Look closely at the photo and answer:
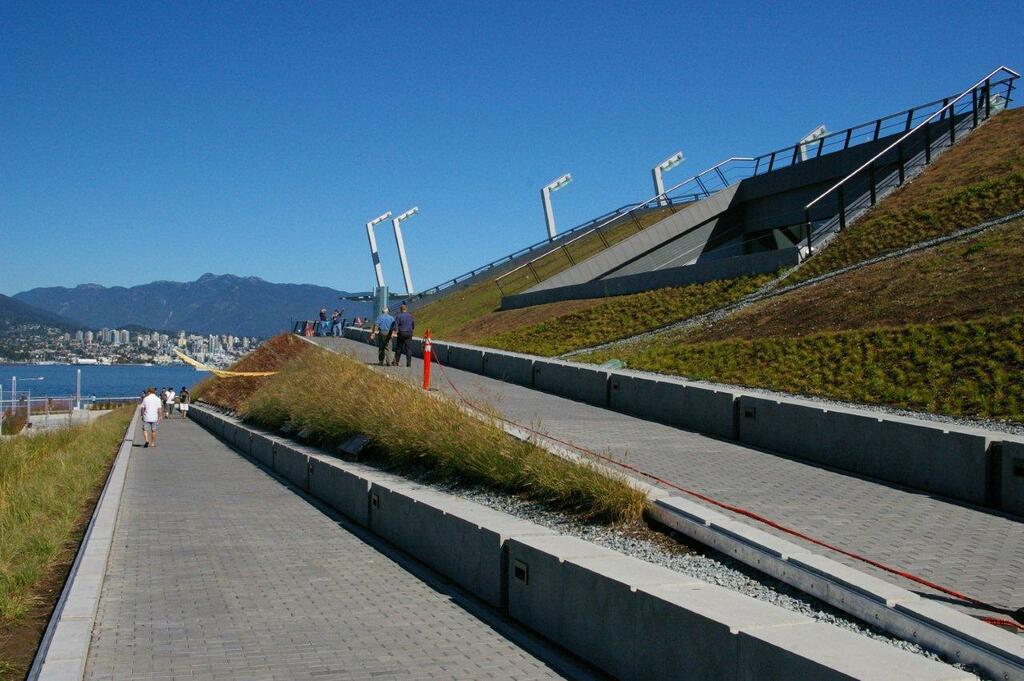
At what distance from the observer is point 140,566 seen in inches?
368

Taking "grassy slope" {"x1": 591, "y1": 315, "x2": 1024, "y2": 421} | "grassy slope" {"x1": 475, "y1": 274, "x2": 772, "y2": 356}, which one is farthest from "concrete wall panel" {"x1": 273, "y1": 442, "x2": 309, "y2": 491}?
"grassy slope" {"x1": 475, "y1": 274, "x2": 772, "y2": 356}

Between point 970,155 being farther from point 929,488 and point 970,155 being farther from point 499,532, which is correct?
point 499,532

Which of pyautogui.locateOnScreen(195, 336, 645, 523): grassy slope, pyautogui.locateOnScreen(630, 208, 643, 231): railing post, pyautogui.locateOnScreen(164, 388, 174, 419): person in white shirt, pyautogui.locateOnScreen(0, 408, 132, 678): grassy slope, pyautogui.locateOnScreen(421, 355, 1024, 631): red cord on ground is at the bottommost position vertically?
pyautogui.locateOnScreen(164, 388, 174, 419): person in white shirt

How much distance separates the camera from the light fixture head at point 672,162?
225 feet

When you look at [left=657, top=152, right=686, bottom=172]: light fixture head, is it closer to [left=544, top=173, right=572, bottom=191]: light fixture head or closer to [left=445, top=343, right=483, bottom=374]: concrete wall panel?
[left=544, top=173, right=572, bottom=191]: light fixture head

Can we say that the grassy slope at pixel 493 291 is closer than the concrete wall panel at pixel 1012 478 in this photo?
No

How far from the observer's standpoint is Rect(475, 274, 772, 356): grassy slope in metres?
28.8

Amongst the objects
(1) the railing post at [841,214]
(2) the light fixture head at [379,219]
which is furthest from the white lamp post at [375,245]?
(1) the railing post at [841,214]

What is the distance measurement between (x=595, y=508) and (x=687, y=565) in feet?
5.37

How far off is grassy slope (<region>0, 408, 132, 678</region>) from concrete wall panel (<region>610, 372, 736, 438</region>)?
351 inches

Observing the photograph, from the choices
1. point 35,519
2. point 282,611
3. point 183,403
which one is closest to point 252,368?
point 183,403

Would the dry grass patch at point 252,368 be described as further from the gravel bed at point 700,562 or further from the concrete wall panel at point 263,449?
the gravel bed at point 700,562

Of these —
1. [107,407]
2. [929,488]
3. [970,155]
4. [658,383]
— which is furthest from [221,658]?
[107,407]

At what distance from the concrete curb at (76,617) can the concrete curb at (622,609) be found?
281cm
